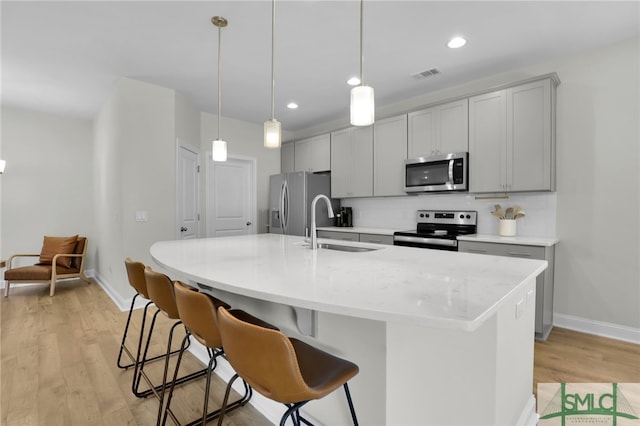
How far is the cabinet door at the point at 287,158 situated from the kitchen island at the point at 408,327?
4183 millimetres

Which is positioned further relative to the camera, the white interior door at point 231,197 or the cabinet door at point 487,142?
the white interior door at point 231,197

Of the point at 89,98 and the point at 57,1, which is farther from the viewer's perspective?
the point at 89,98

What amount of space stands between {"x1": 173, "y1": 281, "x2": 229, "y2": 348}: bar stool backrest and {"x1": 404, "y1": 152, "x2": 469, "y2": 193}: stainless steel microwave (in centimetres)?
305

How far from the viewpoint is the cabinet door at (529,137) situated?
3000mm

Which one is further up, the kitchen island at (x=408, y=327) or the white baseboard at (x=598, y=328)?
the kitchen island at (x=408, y=327)

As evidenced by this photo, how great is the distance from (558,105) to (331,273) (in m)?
3.21

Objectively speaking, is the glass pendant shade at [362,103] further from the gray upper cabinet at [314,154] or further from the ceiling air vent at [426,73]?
the gray upper cabinet at [314,154]

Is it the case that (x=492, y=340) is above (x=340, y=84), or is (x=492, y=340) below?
below

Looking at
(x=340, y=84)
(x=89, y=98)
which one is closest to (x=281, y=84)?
(x=340, y=84)

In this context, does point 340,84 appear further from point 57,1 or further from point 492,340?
point 492,340

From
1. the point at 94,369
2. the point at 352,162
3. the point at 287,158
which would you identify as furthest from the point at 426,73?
the point at 94,369

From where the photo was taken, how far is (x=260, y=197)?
5.72 meters

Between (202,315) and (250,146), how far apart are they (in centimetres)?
457

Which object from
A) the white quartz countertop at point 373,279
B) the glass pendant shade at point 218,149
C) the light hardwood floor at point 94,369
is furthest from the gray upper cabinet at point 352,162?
the light hardwood floor at point 94,369
